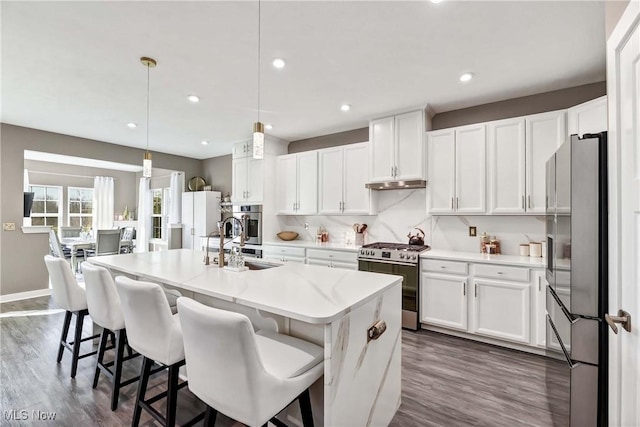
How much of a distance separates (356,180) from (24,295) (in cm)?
537

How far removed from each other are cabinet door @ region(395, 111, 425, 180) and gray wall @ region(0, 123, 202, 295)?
5.26 meters

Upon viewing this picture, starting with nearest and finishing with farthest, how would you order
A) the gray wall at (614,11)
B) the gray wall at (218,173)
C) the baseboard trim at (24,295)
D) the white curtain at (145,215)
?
the gray wall at (614,11)
the baseboard trim at (24,295)
the gray wall at (218,173)
the white curtain at (145,215)

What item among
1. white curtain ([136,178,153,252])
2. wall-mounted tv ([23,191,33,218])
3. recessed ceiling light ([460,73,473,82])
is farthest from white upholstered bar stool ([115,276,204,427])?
white curtain ([136,178,153,252])

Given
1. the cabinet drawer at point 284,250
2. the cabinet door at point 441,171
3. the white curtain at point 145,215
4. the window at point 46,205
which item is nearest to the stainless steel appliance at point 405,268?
the cabinet door at point 441,171

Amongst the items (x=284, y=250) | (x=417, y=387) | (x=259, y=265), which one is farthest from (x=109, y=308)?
(x=284, y=250)

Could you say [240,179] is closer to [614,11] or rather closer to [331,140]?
[331,140]

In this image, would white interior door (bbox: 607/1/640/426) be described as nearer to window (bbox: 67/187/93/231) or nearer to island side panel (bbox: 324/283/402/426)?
island side panel (bbox: 324/283/402/426)

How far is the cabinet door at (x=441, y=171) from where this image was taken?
3414 mm

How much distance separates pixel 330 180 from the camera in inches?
174

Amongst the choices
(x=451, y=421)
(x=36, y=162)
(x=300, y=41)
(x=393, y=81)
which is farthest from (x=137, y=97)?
(x=36, y=162)

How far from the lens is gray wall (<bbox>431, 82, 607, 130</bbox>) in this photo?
291 centimetres

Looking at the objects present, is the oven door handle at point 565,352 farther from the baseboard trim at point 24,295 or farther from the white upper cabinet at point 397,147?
the baseboard trim at point 24,295

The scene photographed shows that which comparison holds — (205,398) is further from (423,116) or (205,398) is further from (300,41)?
(423,116)

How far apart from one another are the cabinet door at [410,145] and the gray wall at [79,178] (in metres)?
8.33
